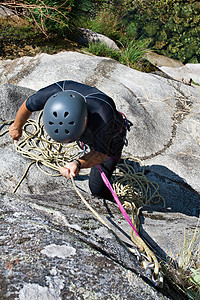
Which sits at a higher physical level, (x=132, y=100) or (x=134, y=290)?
(x=134, y=290)

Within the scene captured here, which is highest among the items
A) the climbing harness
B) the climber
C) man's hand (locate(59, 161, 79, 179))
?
the climber

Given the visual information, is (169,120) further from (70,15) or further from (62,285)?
(62,285)

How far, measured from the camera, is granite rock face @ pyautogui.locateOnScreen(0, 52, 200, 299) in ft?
4.40

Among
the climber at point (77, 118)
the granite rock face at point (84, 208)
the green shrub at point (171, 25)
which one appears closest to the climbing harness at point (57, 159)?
the granite rock face at point (84, 208)

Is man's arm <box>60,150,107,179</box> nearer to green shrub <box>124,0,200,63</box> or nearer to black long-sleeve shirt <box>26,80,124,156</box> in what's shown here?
black long-sleeve shirt <box>26,80,124,156</box>

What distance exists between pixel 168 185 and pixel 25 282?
2813 millimetres

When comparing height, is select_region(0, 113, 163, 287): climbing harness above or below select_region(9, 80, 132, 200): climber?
below

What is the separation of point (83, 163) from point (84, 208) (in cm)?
36

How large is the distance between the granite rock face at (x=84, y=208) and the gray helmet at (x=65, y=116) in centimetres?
55

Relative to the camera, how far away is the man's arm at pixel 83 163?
7.01 feet

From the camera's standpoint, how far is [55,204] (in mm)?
2139

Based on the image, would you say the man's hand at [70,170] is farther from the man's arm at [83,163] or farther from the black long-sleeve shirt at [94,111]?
the black long-sleeve shirt at [94,111]

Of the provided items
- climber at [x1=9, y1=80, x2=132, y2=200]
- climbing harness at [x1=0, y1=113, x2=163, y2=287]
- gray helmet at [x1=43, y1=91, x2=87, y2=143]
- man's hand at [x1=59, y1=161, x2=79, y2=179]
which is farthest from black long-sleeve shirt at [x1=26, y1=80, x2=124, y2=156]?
climbing harness at [x1=0, y1=113, x2=163, y2=287]

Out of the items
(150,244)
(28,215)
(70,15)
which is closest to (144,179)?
(150,244)
